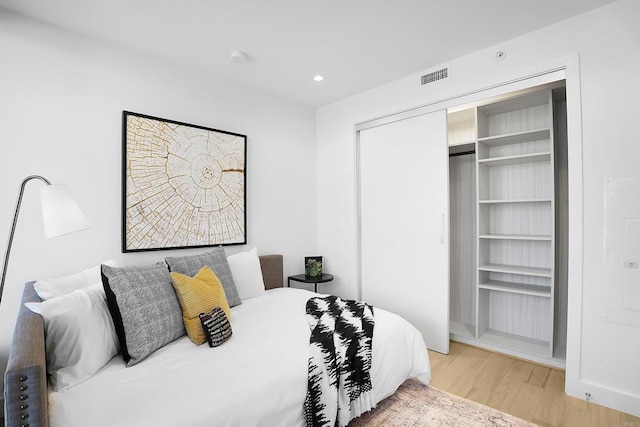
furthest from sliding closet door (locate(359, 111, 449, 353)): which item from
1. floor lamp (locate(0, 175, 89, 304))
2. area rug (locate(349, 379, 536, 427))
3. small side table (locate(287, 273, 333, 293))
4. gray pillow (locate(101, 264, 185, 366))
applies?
floor lamp (locate(0, 175, 89, 304))

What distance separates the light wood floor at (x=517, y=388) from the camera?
199 centimetres

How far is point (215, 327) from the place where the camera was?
1.86 metres

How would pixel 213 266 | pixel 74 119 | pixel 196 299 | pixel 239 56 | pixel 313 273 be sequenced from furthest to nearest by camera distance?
pixel 313 273
pixel 239 56
pixel 213 266
pixel 74 119
pixel 196 299

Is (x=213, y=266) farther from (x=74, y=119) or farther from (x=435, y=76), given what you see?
(x=435, y=76)

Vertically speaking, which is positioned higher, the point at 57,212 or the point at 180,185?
the point at 180,185

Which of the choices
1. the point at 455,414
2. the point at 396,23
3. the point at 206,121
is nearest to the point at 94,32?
the point at 206,121

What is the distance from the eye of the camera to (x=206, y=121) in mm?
3023

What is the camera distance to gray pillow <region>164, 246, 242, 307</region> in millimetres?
2281

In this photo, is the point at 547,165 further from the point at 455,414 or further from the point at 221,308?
the point at 221,308

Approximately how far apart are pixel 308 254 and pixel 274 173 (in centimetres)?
111

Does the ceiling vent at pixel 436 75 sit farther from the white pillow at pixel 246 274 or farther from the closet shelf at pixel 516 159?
the white pillow at pixel 246 274

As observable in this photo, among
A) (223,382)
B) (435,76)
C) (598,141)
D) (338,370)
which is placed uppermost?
(435,76)

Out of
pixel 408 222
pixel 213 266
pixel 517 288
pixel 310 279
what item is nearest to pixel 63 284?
pixel 213 266

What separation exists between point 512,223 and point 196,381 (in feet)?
10.7
